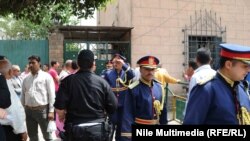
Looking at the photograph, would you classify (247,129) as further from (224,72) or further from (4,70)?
(4,70)

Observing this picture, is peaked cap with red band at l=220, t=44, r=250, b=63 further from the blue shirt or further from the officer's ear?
the blue shirt

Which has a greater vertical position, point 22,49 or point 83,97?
point 22,49

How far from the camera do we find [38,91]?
646 centimetres

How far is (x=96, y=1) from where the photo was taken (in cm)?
590

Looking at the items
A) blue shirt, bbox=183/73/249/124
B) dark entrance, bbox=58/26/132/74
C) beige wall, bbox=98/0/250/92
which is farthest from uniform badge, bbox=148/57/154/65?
beige wall, bbox=98/0/250/92

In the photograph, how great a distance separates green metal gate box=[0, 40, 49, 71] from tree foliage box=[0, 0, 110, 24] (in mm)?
6404

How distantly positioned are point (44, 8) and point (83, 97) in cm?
278

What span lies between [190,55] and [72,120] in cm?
1021

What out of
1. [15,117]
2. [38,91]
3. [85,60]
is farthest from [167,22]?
[15,117]

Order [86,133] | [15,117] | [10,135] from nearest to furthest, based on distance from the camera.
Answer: [86,133] → [15,117] → [10,135]

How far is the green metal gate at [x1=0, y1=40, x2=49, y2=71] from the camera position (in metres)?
13.0

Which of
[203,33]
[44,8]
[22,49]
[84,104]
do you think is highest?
[44,8]

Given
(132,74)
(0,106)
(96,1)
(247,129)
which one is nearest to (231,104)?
(247,129)

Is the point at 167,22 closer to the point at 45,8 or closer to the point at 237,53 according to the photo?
the point at 45,8
